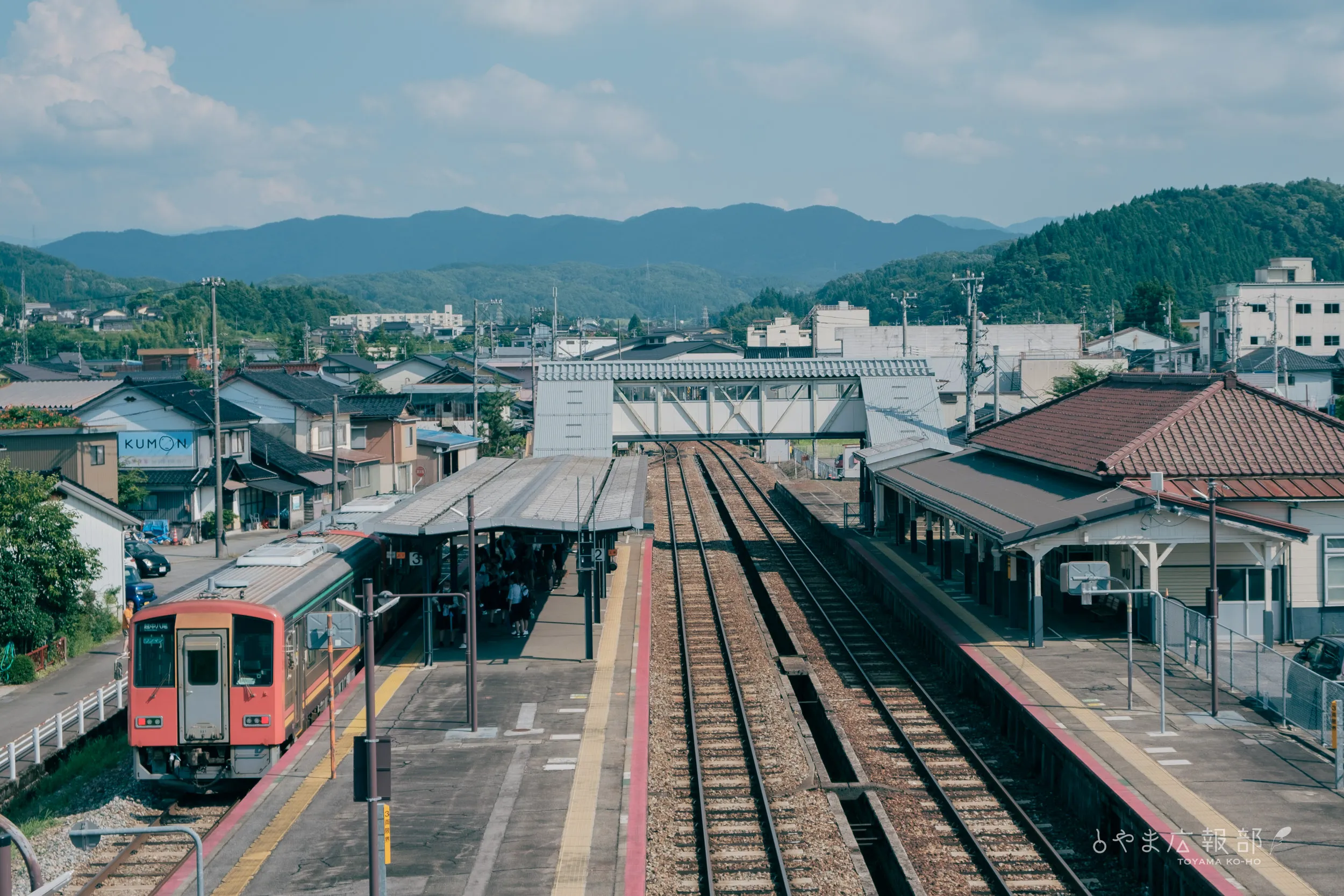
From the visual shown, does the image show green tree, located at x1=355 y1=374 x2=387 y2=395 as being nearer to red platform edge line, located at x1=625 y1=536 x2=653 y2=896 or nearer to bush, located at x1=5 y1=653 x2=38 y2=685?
bush, located at x1=5 y1=653 x2=38 y2=685

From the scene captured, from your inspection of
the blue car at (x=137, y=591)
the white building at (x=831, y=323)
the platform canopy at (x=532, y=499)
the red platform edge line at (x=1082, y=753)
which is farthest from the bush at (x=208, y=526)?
the white building at (x=831, y=323)

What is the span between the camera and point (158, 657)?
50.4 ft

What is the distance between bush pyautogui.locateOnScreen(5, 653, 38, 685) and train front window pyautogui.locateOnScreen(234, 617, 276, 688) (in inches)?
345

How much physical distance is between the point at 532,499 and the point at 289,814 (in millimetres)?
11407

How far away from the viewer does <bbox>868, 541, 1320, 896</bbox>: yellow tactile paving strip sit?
1187 cm

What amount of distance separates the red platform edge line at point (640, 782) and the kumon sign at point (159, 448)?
78.7 feet

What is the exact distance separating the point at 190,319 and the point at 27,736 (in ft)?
495

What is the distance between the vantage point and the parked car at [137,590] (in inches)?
1142

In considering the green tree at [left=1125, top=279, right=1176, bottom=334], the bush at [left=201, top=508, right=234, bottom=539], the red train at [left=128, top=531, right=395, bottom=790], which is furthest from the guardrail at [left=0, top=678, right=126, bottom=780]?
the green tree at [left=1125, top=279, right=1176, bottom=334]

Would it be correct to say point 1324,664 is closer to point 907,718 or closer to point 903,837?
point 907,718

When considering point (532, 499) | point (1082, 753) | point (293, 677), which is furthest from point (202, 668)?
point (1082, 753)

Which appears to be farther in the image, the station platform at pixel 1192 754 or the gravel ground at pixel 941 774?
the gravel ground at pixel 941 774

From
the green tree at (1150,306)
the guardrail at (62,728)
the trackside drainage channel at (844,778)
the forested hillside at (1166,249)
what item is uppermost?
the forested hillside at (1166,249)

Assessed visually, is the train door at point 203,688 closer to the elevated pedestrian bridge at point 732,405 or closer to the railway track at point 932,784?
the railway track at point 932,784
